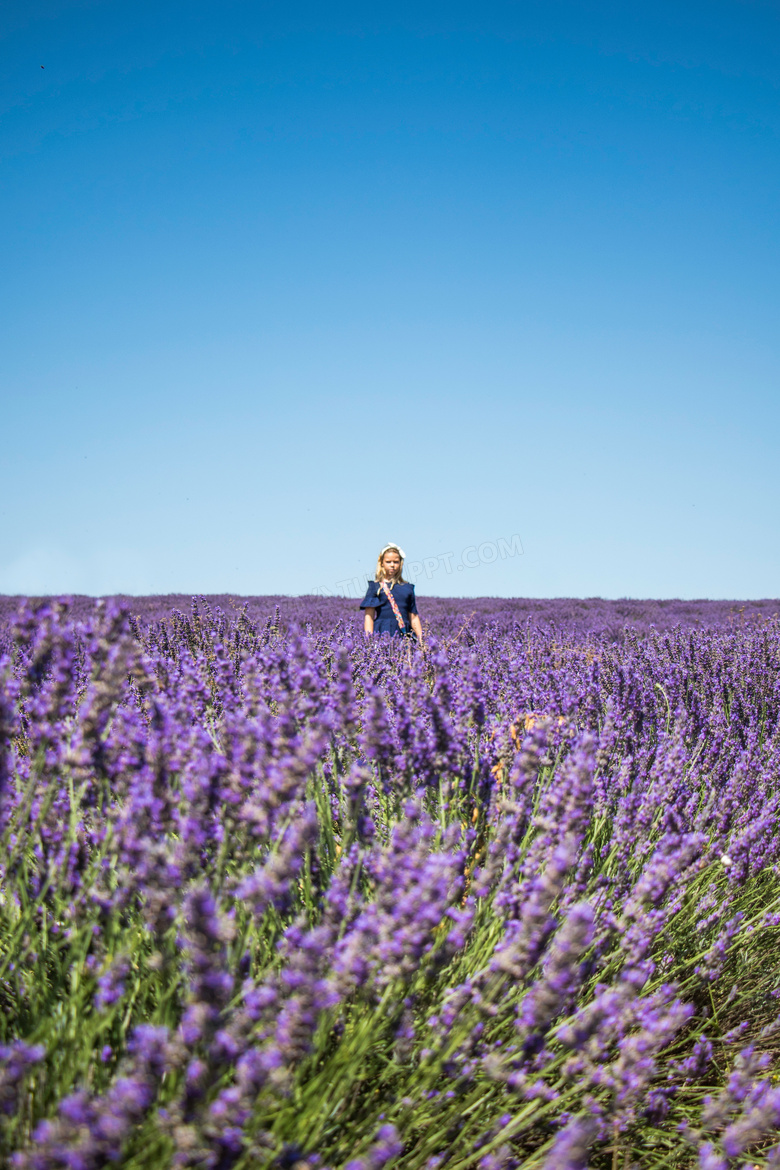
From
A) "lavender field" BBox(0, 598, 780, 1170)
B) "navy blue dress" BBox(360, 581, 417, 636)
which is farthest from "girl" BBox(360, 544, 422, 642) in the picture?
"lavender field" BBox(0, 598, 780, 1170)

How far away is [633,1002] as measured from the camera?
1267mm

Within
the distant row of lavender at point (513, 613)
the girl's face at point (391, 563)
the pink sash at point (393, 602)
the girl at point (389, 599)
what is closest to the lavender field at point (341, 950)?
the pink sash at point (393, 602)

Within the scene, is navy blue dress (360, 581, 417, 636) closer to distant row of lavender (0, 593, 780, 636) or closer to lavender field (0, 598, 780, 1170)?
distant row of lavender (0, 593, 780, 636)

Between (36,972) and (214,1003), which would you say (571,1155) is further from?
(36,972)

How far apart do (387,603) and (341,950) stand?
16.4 ft

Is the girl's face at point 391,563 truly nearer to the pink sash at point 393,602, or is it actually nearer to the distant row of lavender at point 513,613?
the pink sash at point 393,602

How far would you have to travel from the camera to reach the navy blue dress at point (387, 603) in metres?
6.05

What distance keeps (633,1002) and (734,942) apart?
0.95 m

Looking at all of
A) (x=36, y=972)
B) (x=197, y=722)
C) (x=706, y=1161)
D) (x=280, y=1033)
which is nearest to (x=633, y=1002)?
(x=706, y=1161)

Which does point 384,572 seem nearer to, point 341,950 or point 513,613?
point 341,950

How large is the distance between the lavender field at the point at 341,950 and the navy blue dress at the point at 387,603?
3772 millimetres

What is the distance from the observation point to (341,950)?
117 cm

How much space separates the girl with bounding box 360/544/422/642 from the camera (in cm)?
601

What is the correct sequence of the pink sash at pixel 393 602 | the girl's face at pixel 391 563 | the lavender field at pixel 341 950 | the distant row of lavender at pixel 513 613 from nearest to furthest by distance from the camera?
the lavender field at pixel 341 950
the pink sash at pixel 393 602
the girl's face at pixel 391 563
the distant row of lavender at pixel 513 613
